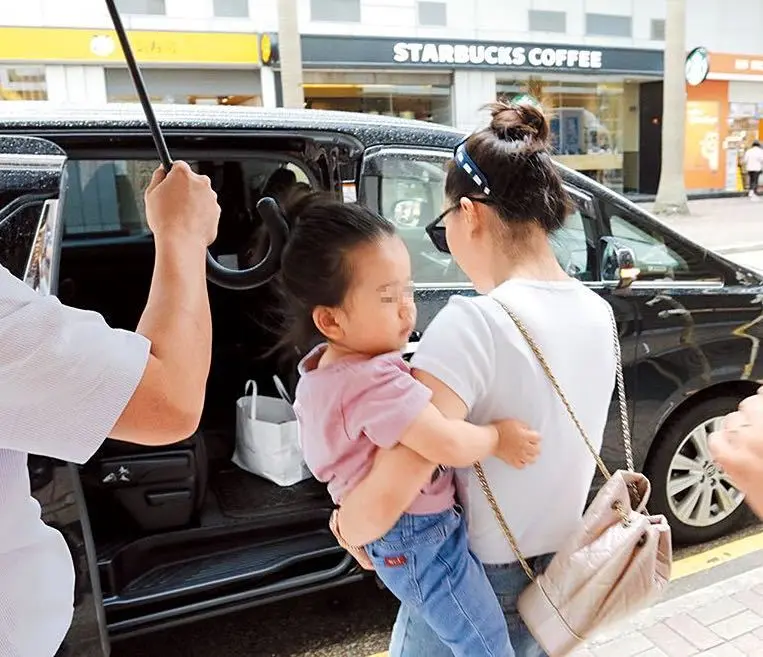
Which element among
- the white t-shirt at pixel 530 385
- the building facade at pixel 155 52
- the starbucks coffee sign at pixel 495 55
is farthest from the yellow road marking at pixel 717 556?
the starbucks coffee sign at pixel 495 55

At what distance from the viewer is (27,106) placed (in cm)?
241

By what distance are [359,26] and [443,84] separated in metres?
2.46

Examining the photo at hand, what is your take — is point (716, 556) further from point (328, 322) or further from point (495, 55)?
point (495, 55)

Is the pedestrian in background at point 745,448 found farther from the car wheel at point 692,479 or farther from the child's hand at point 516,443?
the car wheel at point 692,479

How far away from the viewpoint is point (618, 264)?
9.31 ft

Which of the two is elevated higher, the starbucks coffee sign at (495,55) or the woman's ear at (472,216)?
the starbucks coffee sign at (495,55)

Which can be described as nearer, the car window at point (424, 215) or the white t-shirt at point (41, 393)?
the white t-shirt at point (41, 393)

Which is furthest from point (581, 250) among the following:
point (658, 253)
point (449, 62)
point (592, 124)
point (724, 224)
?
point (592, 124)

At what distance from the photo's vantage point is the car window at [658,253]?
305 centimetres

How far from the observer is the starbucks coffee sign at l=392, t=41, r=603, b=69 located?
55.2ft

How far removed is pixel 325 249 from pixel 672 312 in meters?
2.05

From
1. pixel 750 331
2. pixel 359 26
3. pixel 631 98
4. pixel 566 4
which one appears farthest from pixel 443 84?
pixel 750 331

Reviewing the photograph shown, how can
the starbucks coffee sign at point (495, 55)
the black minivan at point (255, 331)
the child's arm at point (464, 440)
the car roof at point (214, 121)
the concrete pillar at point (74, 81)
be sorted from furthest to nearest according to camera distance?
the starbucks coffee sign at point (495, 55) < the concrete pillar at point (74, 81) < the car roof at point (214, 121) < the black minivan at point (255, 331) < the child's arm at point (464, 440)

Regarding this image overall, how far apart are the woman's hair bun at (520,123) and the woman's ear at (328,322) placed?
489mm
